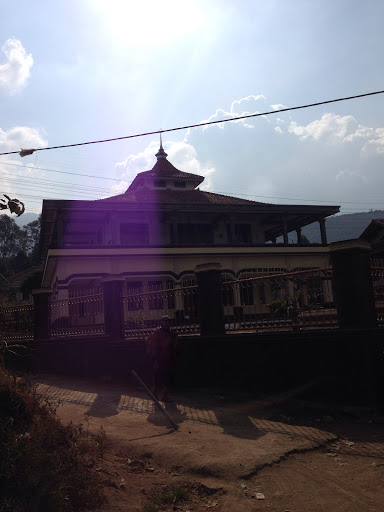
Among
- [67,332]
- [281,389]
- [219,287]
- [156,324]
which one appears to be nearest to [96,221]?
[67,332]

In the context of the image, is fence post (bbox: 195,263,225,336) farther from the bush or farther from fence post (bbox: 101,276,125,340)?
the bush

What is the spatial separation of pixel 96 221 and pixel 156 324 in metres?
16.3

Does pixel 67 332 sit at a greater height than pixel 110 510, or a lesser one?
greater

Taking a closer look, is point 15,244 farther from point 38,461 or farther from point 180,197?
point 38,461

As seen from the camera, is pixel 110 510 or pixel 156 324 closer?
pixel 110 510

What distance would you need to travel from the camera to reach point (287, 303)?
842cm

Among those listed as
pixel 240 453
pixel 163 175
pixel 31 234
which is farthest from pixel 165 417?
pixel 31 234

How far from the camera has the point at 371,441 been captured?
5949 mm

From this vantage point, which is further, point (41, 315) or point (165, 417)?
point (41, 315)

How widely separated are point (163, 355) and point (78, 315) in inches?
170

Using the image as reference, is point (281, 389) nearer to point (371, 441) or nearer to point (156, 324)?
point (371, 441)

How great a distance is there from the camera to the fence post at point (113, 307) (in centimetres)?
1070

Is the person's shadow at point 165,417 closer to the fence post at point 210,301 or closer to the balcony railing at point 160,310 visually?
the fence post at point 210,301

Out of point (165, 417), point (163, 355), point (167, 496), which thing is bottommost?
point (167, 496)
